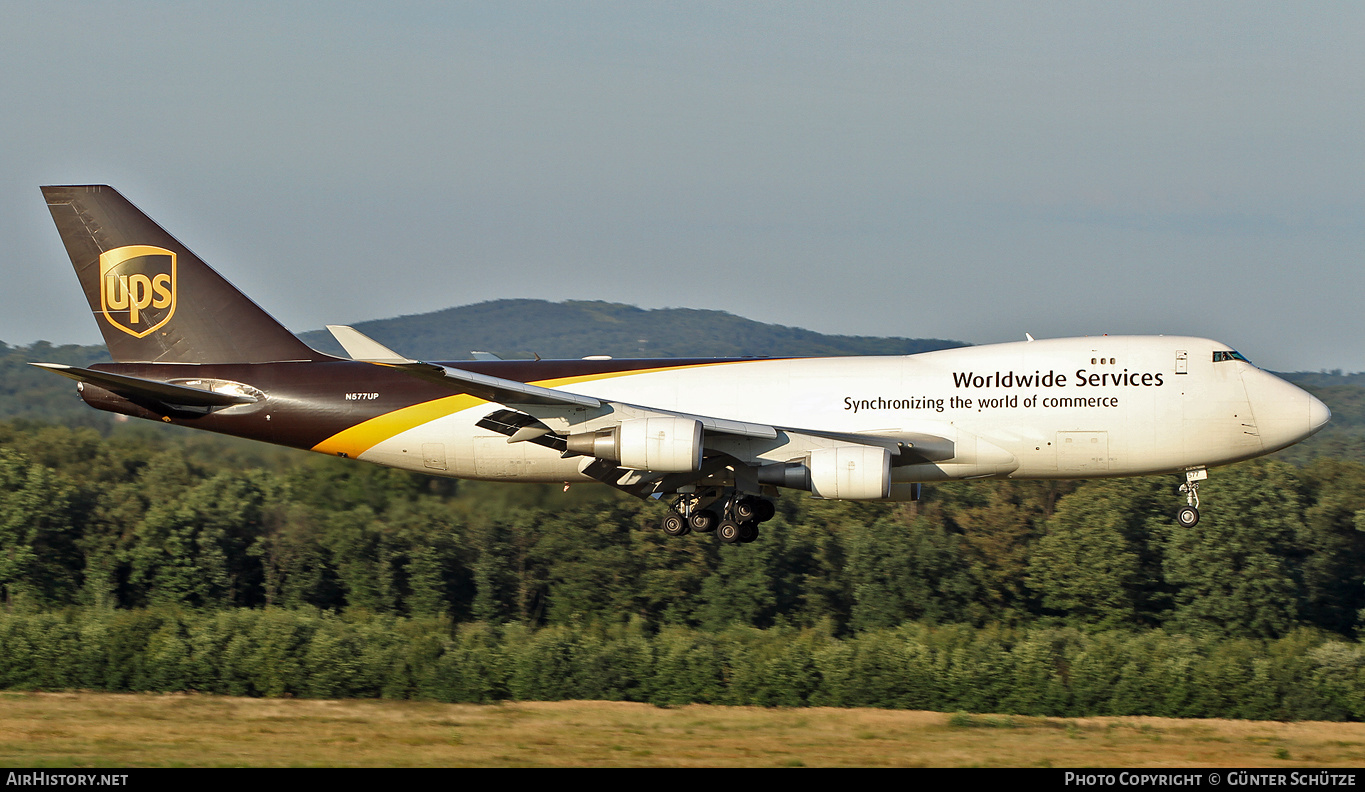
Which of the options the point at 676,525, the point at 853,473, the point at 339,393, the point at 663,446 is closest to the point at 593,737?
the point at 676,525

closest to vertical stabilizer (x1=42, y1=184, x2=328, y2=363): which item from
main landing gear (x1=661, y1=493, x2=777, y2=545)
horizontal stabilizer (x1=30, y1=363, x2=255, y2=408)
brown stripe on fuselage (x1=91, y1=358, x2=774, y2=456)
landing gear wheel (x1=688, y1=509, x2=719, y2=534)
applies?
brown stripe on fuselage (x1=91, y1=358, x2=774, y2=456)

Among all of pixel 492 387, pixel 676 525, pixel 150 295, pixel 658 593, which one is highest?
pixel 150 295

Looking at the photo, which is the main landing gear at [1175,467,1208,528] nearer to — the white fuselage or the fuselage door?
the white fuselage

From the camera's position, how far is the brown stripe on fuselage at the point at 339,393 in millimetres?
33906

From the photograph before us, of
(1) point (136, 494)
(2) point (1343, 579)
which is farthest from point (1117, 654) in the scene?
(1) point (136, 494)

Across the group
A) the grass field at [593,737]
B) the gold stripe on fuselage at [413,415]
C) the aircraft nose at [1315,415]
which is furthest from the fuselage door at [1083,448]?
the gold stripe on fuselage at [413,415]

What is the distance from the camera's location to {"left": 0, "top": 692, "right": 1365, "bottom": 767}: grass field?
3416 cm

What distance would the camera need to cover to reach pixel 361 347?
2939 cm

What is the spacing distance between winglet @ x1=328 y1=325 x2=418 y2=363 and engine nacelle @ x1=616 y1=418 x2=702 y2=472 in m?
5.25

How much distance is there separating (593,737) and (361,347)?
57.0ft

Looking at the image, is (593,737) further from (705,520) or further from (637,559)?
(637,559)

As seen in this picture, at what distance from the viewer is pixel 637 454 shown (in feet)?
99.2

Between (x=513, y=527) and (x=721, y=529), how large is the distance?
126ft

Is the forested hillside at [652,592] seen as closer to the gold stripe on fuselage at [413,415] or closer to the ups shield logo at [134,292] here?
the ups shield logo at [134,292]
